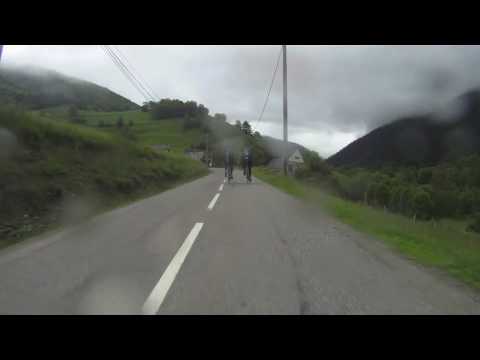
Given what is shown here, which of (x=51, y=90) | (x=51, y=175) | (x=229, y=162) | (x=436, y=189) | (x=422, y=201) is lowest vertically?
(x=422, y=201)

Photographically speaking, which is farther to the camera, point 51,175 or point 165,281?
point 51,175

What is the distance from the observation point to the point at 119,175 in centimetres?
1471

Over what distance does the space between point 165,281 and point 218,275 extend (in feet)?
2.09

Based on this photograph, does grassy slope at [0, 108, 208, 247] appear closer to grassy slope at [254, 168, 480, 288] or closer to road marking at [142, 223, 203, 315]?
road marking at [142, 223, 203, 315]

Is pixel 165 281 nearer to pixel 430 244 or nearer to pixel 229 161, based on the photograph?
pixel 430 244

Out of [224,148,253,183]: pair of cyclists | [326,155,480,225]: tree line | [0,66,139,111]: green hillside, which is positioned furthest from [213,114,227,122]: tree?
[224,148,253,183]: pair of cyclists

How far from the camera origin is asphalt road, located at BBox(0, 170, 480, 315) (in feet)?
9.68

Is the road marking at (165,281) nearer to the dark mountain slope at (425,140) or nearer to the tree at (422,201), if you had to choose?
the tree at (422,201)

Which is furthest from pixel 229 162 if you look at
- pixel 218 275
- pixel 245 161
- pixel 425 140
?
pixel 425 140

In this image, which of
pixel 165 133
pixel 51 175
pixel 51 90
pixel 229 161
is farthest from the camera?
pixel 165 133

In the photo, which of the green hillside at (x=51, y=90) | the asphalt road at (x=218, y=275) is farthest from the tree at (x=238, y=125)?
the asphalt road at (x=218, y=275)

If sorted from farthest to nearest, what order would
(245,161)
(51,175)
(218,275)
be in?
(245,161) → (51,175) → (218,275)

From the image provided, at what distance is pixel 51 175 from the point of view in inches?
388
